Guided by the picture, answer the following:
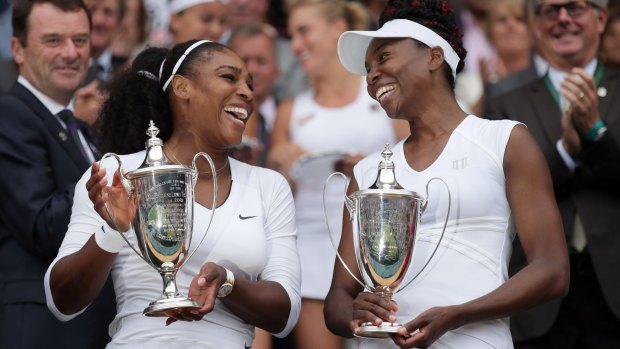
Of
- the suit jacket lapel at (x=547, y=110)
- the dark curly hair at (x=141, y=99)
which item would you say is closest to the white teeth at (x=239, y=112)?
the dark curly hair at (x=141, y=99)

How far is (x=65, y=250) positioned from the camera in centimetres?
462

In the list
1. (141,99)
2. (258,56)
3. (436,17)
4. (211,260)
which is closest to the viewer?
(211,260)

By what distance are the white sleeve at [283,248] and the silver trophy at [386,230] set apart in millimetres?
512

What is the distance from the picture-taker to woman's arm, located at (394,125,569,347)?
13.7ft

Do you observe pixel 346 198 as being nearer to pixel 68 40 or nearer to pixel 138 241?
pixel 138 241

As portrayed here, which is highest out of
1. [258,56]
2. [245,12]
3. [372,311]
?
[245,12]

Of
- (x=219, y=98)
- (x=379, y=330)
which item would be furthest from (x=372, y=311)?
(x=219, y=98)

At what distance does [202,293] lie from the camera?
4.21 m

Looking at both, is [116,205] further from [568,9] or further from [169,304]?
[568,9]

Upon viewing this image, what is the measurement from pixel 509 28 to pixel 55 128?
3.80 meters

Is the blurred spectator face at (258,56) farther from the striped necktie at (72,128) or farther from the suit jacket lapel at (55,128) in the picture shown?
the suit jacket lapel at (55,128)

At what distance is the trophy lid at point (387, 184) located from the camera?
423cm

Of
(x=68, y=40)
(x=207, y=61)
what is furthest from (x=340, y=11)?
(x=207, y=61)

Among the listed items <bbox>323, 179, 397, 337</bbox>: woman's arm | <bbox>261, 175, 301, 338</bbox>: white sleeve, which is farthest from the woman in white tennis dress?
<bbox>323, 179, 397, 337</bbox>: woman's arm
